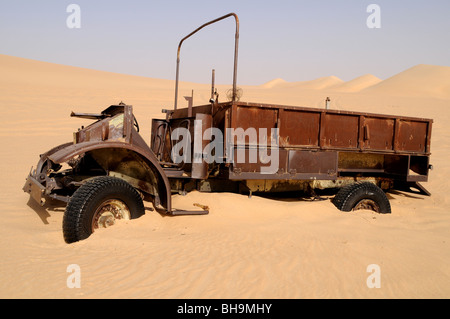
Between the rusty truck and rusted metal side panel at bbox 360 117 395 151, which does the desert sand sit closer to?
the rusty truck

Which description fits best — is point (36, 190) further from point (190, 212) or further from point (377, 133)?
point (377, 133)

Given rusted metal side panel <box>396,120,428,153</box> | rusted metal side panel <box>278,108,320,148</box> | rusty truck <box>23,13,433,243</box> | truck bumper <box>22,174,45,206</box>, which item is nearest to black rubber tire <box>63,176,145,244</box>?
rusty truck <box>23,13,433,243</box>

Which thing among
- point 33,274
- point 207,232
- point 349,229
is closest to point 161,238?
point 207,232

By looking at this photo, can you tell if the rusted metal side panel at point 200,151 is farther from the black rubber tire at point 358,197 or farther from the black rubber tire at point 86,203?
the black rubber tire at point 358,197

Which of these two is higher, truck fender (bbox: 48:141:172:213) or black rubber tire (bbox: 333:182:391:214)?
truck fender (bbox: 48:141:172:213)

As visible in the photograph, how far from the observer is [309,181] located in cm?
606

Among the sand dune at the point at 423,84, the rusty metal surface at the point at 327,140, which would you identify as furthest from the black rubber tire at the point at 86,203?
the sand dune at the point at 423,84

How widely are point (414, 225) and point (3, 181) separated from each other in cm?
800

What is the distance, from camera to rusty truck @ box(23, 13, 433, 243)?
13.8ft

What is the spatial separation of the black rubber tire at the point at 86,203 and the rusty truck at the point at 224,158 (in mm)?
11

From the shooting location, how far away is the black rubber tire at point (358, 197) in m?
5.58

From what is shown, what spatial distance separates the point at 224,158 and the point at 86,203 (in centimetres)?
196

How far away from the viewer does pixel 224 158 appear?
5016mm

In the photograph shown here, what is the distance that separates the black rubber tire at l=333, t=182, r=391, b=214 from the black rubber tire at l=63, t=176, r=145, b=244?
3.36m
